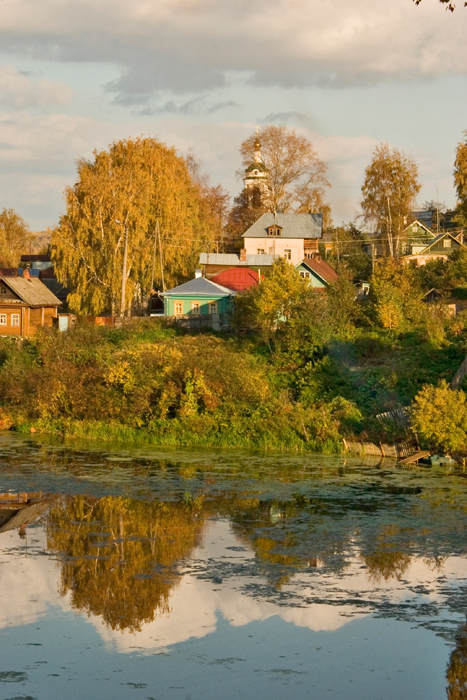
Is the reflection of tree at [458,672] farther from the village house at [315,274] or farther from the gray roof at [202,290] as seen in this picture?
the village house at [315,274]

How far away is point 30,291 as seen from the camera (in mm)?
51156

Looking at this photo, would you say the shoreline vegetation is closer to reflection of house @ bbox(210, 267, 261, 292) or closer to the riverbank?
the riverbank

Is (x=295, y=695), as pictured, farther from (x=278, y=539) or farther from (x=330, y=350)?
(x=330, y=350)

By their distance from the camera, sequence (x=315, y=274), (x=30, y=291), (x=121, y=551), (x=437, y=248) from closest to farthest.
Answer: (x=121, y=551) → (x=30, y=291) → (x=315, y=274) → (x=437, y=248)

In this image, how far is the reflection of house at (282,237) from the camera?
62.4m

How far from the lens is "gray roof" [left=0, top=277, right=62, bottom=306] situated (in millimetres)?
49500

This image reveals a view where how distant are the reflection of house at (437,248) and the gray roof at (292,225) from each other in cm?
773

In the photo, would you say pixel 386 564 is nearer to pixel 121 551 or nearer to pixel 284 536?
pixel 284 536

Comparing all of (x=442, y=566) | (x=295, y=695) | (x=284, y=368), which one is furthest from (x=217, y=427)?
(x=295, y=695)

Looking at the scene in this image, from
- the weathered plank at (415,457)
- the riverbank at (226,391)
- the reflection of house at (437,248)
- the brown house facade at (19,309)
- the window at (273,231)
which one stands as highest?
the window at (273,231)

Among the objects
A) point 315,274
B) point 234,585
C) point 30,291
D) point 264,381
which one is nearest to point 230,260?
point 315,274

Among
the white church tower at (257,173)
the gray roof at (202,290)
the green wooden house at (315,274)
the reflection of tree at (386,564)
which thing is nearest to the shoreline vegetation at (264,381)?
the gray roof at (202,290)

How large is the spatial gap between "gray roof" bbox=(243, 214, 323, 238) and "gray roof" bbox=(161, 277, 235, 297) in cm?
1478

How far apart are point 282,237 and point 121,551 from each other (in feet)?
153
